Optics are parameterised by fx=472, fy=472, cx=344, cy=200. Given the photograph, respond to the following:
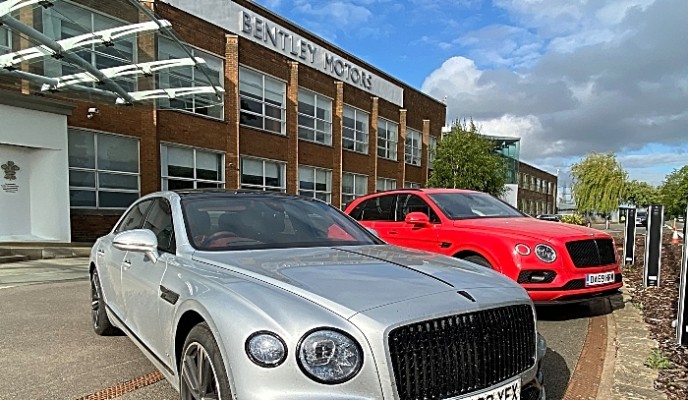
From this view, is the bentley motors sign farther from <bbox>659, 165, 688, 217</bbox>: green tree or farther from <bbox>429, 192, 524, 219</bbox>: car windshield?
<bbox>659, 165, 688, 217</bbox>: green tree

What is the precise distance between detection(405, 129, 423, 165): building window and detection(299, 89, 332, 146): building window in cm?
855

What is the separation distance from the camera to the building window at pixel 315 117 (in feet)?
74.1

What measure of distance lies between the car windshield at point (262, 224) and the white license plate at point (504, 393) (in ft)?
5.00

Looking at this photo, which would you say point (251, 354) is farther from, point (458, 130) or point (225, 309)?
point (458, 130)

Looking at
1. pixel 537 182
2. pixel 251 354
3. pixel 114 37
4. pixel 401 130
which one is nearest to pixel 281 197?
pixel 251 354

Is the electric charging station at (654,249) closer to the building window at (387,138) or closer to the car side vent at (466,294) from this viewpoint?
the car side vent at (466,294)

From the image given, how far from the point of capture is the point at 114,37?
11500mm

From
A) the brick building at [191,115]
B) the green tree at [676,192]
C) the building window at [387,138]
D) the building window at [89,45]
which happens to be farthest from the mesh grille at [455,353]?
the green tree at [676,192]

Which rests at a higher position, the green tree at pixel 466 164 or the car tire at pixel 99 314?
the green tree at pixel 466 164

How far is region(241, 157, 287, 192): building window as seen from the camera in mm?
19594

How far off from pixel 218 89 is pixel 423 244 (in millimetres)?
11061

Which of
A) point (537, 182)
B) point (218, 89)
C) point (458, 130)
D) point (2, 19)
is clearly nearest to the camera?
point (2, 19)

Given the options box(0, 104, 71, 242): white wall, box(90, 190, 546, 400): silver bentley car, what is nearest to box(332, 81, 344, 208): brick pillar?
box(0, 104, 71, 242): white wall

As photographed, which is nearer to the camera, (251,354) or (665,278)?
A: (251,354)
